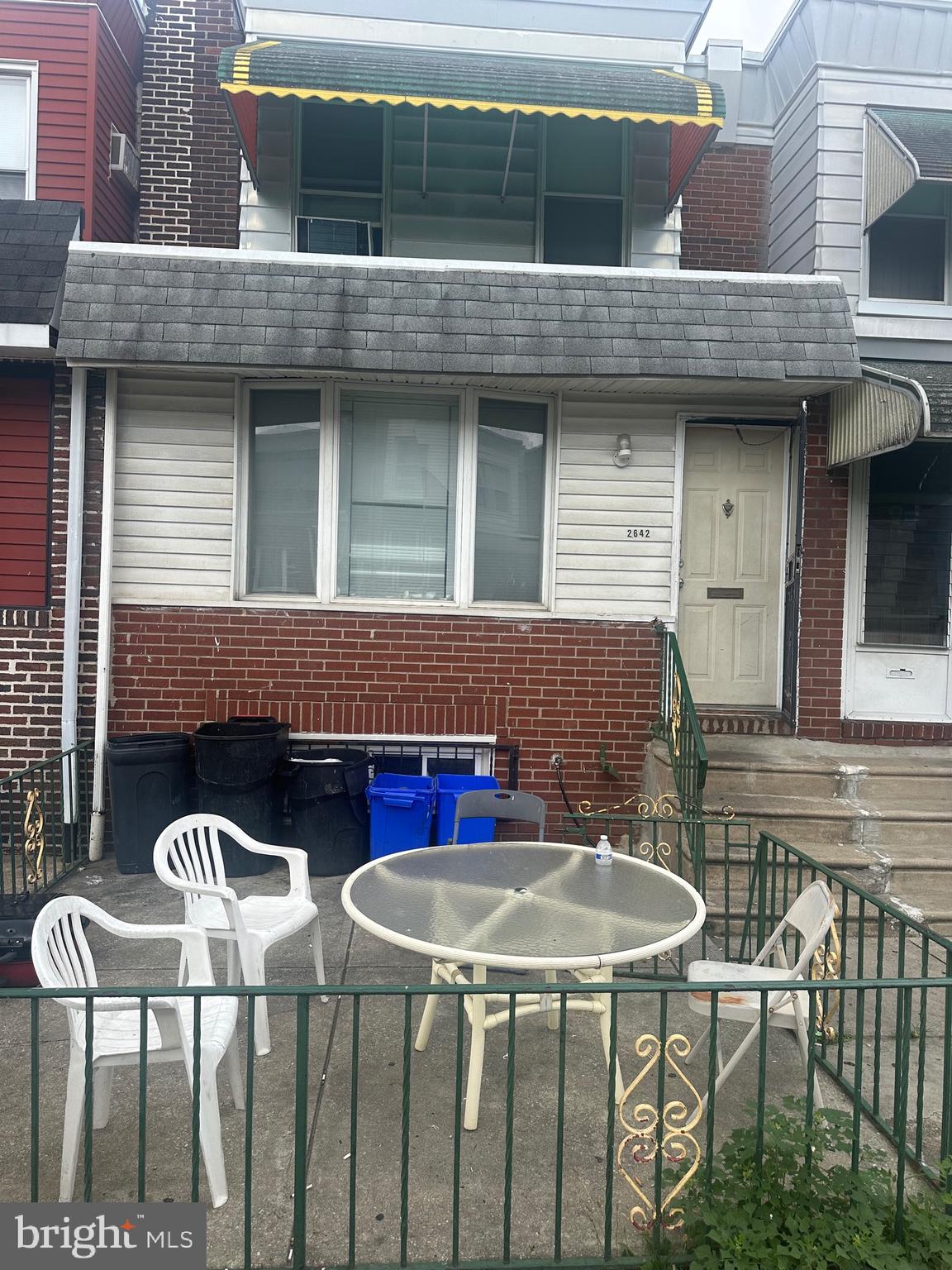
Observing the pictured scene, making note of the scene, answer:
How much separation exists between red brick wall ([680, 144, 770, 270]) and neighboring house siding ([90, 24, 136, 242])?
539 centimetres

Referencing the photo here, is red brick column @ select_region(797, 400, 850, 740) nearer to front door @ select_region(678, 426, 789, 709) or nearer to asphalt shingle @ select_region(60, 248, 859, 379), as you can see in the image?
front door @ select_region(678, 426, 789, 709)

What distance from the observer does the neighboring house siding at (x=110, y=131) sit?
7.49 metres

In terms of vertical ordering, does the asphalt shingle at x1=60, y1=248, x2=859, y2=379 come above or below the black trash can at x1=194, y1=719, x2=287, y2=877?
above

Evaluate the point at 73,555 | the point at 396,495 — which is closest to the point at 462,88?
the point at 396,495

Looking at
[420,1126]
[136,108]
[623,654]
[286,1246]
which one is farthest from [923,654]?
[136,108]

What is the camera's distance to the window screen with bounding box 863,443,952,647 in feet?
24.1

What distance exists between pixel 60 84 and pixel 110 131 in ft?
1.79

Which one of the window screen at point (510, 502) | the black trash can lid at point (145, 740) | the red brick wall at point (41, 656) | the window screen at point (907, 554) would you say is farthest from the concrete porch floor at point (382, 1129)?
→ the window screen at point (907, 554)

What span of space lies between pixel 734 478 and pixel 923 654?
213 cm

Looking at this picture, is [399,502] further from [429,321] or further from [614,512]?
[614,512]

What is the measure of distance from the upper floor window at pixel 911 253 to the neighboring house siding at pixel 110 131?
668 cm

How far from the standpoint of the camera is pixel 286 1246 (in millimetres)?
2697

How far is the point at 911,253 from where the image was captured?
7855 mm

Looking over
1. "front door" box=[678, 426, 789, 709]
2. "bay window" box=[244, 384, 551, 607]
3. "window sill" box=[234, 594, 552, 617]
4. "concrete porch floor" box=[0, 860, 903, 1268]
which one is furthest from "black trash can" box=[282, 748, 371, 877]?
"front door" box=[678, 426, 789, 709]
